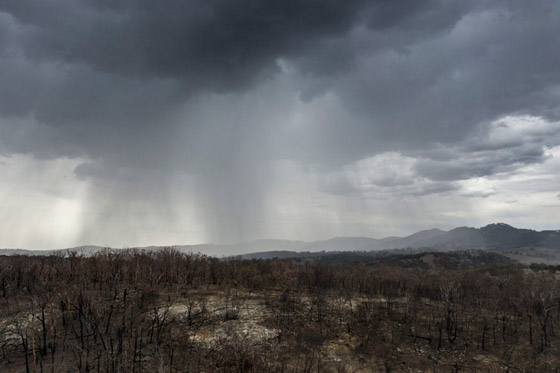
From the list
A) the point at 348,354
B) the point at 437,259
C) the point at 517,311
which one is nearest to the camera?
the point at 348,354

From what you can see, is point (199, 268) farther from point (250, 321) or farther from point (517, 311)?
point (517, 311)

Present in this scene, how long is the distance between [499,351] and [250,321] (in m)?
13.4

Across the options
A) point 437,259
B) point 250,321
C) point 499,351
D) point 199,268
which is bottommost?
point 437,259

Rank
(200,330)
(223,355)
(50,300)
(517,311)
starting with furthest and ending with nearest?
(517,311), (50,300), (200,330), (223,355)

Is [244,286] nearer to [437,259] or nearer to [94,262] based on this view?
[94,262]

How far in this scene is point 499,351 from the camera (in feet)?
53.3

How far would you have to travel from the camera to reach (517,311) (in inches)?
965

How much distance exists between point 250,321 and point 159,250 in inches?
834

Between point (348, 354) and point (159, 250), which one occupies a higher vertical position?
point (159, 250)

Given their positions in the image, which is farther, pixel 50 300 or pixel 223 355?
pixel 50 300

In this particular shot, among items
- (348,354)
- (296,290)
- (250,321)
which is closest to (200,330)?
(250,321)

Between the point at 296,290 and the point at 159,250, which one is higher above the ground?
the point at 159,250

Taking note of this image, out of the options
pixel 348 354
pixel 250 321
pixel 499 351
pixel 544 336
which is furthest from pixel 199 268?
pixel 544 336

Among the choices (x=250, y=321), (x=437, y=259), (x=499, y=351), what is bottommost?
(x=437, y=259)
